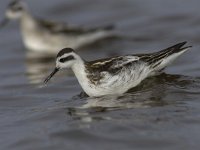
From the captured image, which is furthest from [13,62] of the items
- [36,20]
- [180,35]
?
[180,35]

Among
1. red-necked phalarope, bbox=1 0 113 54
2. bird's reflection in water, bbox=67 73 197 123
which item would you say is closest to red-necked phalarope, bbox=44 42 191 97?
bird's reflection in water, bbox=67 73 197 123

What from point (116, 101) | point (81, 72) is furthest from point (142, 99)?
point (81, 72)

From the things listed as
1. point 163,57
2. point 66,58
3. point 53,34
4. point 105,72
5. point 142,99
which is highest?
point 53,34

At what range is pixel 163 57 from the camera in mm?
11672

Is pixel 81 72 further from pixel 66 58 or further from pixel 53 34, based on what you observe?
pixel 53 34

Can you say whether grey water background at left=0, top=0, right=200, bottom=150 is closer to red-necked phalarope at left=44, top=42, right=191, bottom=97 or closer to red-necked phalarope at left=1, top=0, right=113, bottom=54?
red-necked phalarope at left=44, top=42, right=191, bottom=97

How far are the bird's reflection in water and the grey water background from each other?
1 cm

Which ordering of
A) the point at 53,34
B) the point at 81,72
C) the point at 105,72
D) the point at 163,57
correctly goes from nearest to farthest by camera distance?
1. the point at 105,72
2. the point at 81,72
3. the point at 163,57
4. the point at 53,34

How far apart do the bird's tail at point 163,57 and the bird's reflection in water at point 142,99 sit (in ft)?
1.03

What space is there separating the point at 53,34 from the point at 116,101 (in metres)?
7.58

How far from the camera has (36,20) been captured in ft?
60.2

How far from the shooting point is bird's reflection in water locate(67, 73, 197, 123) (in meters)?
10.3

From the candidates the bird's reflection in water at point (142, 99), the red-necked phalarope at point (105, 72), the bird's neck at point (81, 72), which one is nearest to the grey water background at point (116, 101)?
the bird's reflection in water at point (142, 99)

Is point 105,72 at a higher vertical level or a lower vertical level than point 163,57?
lower
